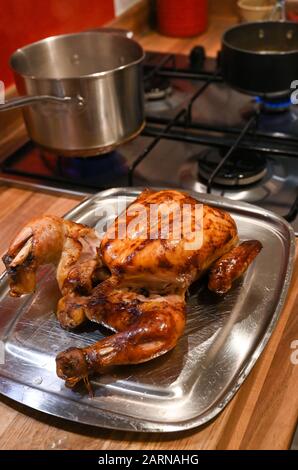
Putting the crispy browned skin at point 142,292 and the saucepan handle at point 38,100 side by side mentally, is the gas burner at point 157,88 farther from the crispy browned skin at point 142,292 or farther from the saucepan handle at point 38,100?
the crispy browned skin at point 142,292

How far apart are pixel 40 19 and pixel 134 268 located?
3.05 feet

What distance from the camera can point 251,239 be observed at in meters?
0.91

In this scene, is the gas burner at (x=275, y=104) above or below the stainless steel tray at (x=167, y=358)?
above

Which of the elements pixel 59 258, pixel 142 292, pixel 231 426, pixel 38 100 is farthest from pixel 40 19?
pixel 231 426

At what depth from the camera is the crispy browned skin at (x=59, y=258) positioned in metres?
0.76

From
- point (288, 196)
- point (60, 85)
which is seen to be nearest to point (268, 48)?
point (288, 196)

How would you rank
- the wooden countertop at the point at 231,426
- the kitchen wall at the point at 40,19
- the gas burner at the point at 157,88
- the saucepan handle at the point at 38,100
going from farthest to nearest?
the gas burner at the point at 157,88 < the kitchen wall at the point at 40,19 < the saucepan handle at the point at 38,100 < the wooden countertop at the point at 231,426

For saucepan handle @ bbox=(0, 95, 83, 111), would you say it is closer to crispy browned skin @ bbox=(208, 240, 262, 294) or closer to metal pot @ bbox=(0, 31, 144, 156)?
metal pot @ bbox=(0, 31, 144, 156)

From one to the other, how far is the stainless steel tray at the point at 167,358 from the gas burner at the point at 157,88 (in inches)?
27.7

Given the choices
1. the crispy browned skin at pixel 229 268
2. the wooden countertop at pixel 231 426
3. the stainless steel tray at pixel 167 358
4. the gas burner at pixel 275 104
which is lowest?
the wooden countertop at pixel 231 426

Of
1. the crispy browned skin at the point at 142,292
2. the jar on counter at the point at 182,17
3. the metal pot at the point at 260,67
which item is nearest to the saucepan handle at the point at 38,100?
the crispy browned skin at the point at 142,292

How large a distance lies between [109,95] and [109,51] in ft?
0.92

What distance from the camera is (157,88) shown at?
4.79 ft

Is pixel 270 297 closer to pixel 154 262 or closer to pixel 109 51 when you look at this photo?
pixel 154 262
